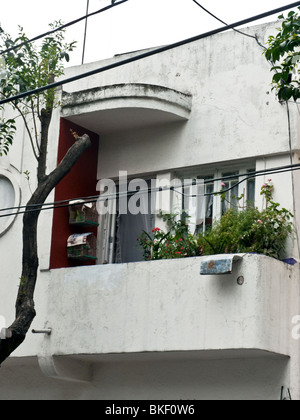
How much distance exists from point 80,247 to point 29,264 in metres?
2.41

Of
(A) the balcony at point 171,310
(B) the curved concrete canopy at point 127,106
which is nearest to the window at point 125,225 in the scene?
(B) the curved concrete canopy at point 127,106

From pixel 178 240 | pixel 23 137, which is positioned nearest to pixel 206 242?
pixel 178 240

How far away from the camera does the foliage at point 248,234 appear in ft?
41.2

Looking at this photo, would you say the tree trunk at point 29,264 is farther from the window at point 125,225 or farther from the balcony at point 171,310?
the window at point 125,225

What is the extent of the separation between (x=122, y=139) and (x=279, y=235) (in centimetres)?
368

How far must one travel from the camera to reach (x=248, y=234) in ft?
41.3

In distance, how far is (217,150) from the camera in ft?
45.2

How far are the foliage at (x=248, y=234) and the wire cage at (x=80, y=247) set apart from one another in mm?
1617

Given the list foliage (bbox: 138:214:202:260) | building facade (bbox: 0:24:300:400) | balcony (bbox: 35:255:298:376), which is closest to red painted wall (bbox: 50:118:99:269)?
building facade (bbox: 0:24:300:400)

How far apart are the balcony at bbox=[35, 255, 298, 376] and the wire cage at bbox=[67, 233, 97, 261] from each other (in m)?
0.63

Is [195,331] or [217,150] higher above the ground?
[217,150]

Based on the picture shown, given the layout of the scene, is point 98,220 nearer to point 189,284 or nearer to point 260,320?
point 189,284

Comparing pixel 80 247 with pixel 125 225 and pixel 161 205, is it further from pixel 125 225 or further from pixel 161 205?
pixel 161 205

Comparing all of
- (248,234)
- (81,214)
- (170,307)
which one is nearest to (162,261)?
(170,307)
